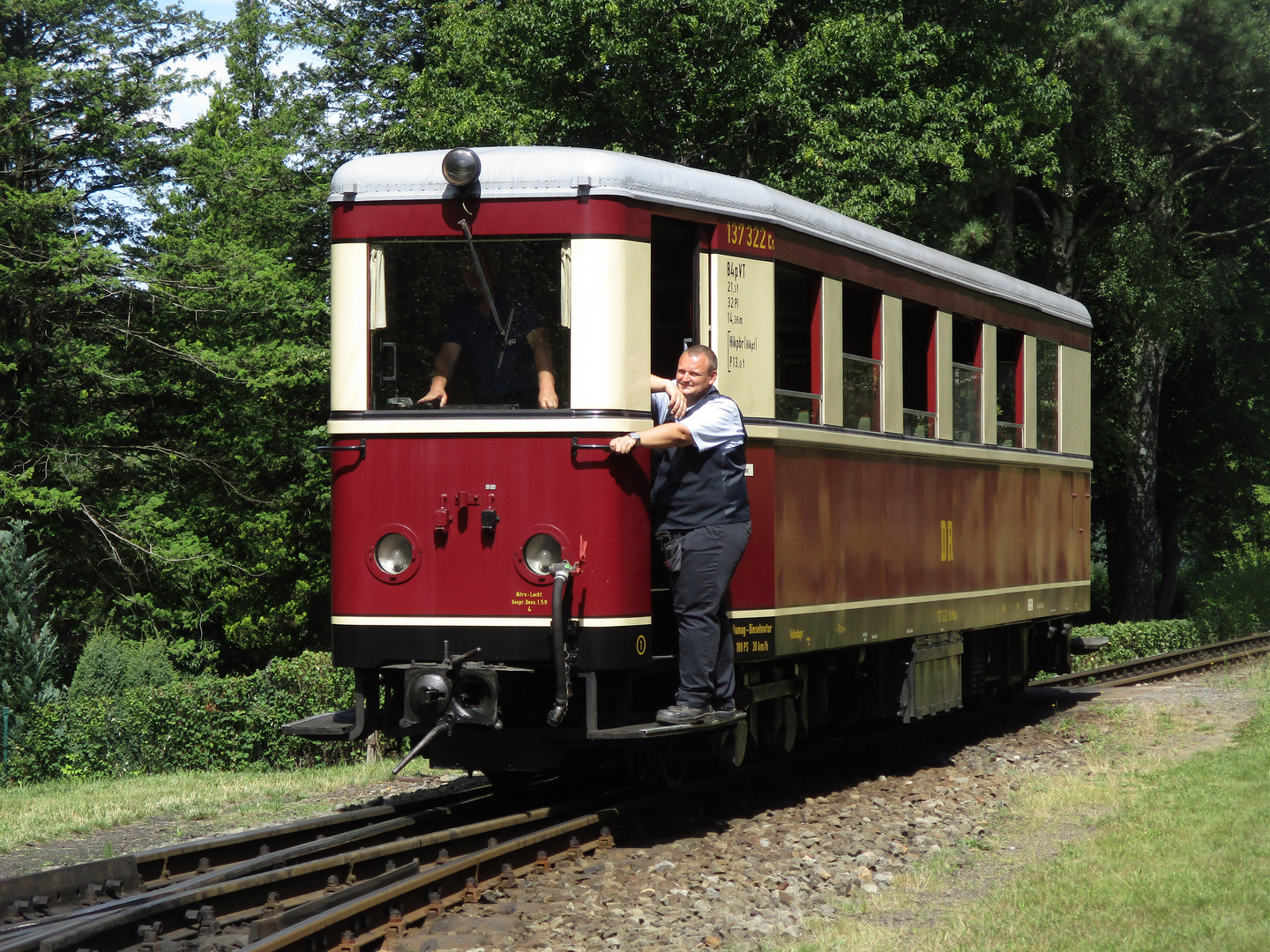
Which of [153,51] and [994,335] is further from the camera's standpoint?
[153,51]

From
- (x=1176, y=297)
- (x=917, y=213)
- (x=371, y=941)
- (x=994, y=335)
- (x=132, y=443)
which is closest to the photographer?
(x=371, y=941)

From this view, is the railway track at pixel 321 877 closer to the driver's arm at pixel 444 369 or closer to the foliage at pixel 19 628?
the driver's arm at pixel 444 369

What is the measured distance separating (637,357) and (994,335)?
16.9ft

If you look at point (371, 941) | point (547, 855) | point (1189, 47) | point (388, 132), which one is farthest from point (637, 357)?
point (1189, 47)

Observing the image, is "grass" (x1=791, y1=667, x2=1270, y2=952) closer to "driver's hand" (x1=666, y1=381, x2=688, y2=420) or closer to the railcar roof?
"driver's hand" (x1=666, y1=381, x2=688, y2=420)

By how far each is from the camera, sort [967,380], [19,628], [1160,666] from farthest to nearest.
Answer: [19,628] → [1160,666] → [967,380]

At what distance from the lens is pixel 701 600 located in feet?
25.2

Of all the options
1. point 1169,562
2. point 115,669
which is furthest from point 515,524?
point 1169,562

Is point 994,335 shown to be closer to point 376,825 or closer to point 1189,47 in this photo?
point 376,825

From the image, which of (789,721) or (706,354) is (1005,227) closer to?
(789,721)

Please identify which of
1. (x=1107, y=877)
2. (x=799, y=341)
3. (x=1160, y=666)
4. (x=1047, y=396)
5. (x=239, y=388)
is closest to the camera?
(x=1107, y=877)

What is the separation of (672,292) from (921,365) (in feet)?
9.37

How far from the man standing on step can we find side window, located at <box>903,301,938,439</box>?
3.12 metres

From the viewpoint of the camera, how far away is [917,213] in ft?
77.4
